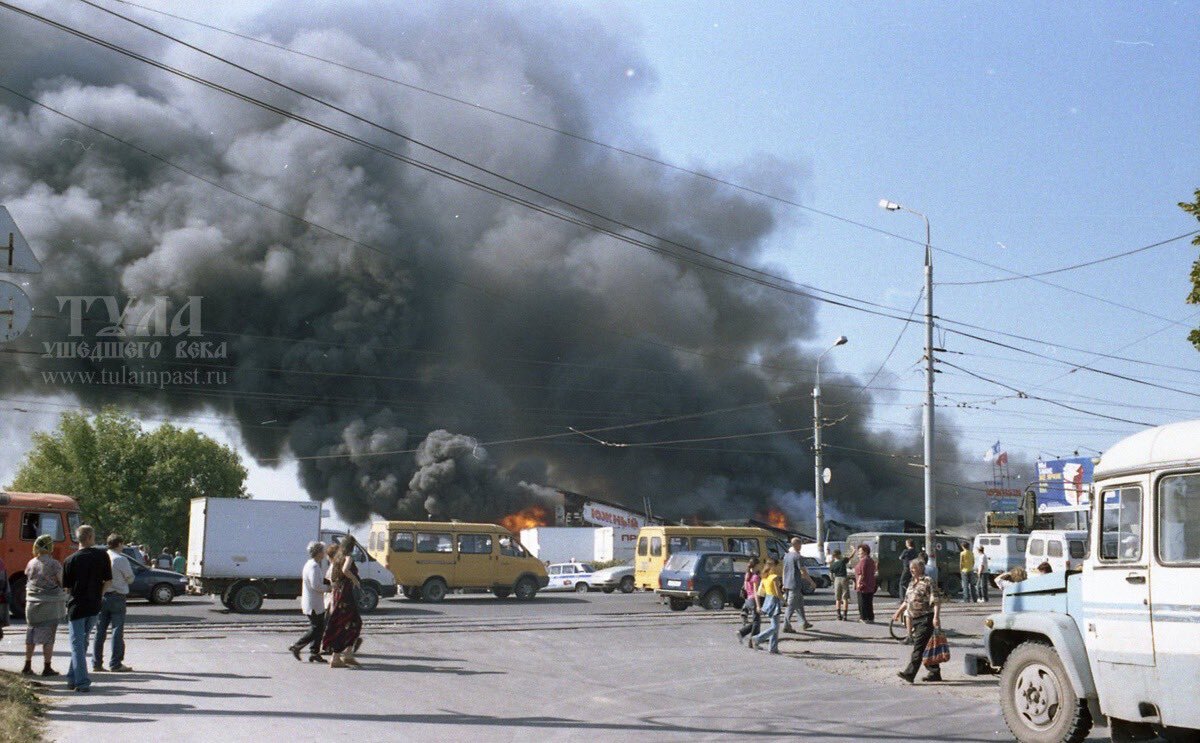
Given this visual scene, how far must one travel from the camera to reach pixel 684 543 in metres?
32.6

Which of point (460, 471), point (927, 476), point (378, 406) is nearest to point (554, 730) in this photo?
point (927, 476)

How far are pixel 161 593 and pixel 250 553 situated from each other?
3983 mm

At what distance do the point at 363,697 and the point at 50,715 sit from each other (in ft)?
9.32

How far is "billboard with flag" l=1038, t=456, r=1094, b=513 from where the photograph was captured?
162ft

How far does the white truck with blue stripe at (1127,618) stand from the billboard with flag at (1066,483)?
42512 mm

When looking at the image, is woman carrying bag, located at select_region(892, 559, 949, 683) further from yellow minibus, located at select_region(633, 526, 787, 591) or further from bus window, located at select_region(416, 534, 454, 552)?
yellow minibus, located at select_region(633, 526, 787, 591)

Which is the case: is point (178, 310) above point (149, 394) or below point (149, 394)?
above

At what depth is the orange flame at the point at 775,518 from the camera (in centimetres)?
7362

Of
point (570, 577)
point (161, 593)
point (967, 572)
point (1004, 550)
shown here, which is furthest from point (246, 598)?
point (1004, 550)

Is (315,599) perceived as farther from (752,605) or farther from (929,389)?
(929,389)

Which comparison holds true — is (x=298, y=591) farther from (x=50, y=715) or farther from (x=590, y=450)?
(x=590, y=450)

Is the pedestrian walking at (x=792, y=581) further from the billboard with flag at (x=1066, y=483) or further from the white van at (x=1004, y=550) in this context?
the billboard with flag at (x=1066, y=483)

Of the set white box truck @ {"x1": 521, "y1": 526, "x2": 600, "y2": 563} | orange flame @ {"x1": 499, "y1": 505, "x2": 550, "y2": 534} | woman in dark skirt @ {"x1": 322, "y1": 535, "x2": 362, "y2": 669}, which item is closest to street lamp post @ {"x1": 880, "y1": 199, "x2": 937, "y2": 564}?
woman in dark skirt @ {"x1": 322, "y1": 535, "x2": 362, "y2": 669}

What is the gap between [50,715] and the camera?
934cm
